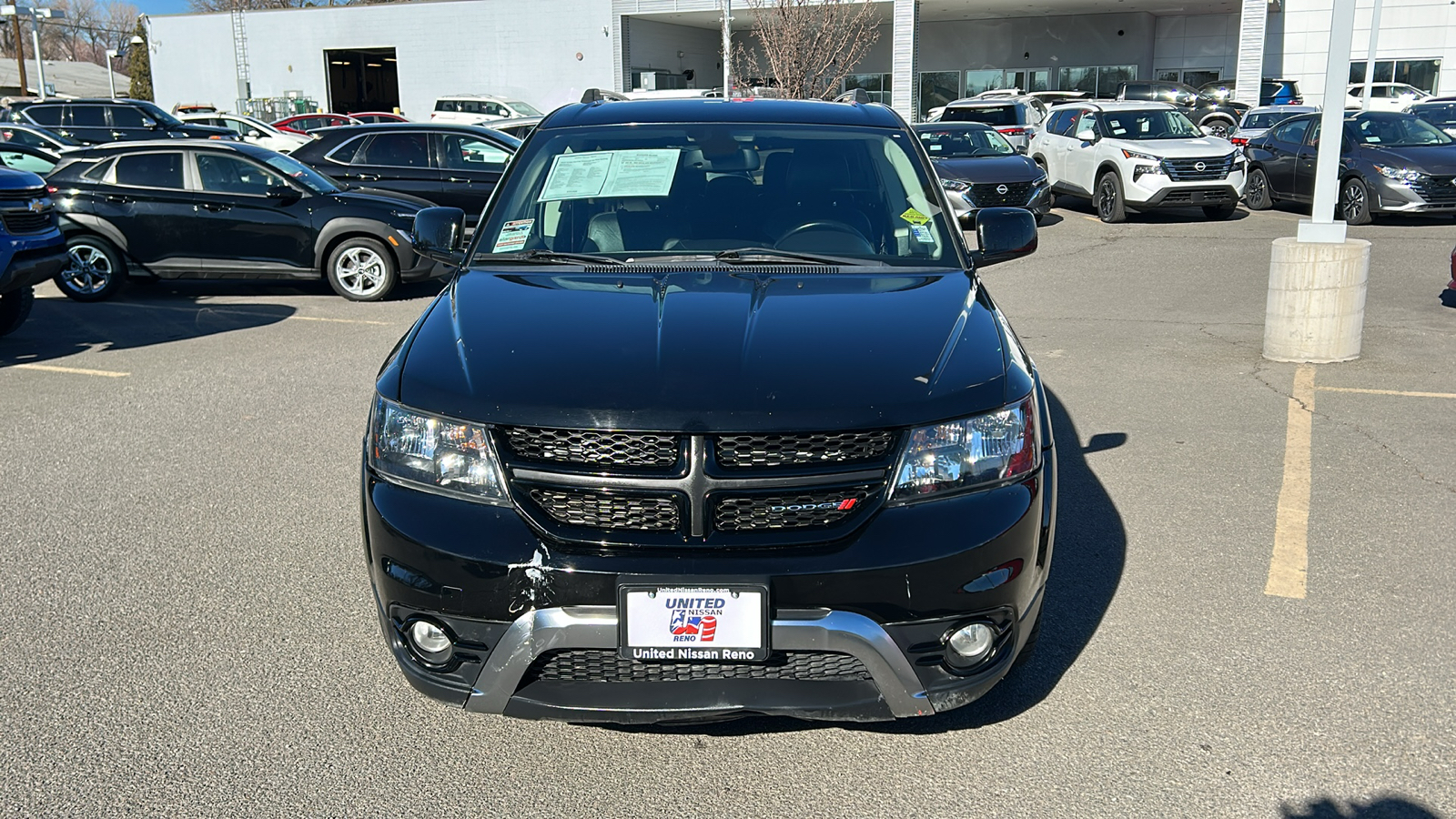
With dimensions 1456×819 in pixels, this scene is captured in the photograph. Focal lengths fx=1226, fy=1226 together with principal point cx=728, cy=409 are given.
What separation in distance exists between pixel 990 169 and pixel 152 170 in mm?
10307

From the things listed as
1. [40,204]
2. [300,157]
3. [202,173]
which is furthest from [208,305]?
[300,157]

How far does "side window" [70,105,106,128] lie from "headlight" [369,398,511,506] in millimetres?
27053

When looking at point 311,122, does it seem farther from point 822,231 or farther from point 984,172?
point 822,231

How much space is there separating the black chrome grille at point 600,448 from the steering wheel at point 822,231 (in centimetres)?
143

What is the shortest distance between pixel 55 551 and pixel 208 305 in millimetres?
7264

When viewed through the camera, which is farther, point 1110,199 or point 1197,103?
point 1197,103

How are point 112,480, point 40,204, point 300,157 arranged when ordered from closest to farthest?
point 112,480
point 40,204
point 300,157

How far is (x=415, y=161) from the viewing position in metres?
14.7

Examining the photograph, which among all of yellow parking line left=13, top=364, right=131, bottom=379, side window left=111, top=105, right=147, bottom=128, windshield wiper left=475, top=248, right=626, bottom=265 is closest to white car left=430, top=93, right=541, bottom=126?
side window left=111, top=105, right=147, bottom=128

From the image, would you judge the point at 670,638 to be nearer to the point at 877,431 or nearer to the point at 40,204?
the point at 877,431

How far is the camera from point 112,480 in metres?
5.86

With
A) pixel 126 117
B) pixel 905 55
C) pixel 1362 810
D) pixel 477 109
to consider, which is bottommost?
pixel 1362 810

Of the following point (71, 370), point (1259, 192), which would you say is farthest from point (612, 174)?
point (1259, 192)

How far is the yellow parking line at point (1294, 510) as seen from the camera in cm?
448
